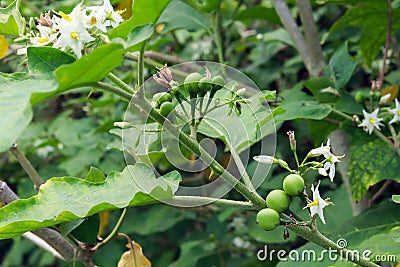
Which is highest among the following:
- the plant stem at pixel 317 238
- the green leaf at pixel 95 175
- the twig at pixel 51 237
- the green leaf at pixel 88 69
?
the green leaf at pixel 88 69

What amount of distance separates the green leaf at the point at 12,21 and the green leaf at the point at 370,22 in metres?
0.96

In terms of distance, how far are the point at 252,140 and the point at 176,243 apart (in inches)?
57.7

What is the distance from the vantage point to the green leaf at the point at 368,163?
1229 millimetres

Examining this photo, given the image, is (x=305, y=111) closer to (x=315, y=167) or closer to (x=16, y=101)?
(x=315, y=167)

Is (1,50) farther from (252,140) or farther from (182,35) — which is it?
(182,35)

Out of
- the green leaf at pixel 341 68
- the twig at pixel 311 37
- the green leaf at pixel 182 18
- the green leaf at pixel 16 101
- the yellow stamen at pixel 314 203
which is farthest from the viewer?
the green leaf at pixel 182 18

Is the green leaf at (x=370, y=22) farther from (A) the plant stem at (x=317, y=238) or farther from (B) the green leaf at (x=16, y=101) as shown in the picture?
(B) the green leaf at (x=16, y=101)

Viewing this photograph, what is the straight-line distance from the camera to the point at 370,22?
1598 mm

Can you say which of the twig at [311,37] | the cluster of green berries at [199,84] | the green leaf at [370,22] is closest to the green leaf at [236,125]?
the cluster of green berries at [199,84]

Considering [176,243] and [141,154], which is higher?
[141,154]

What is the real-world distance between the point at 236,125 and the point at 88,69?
349 mm

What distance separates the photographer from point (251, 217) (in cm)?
188

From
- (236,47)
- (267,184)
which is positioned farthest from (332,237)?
(236,47)

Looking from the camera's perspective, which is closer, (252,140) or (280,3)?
(252,140)
